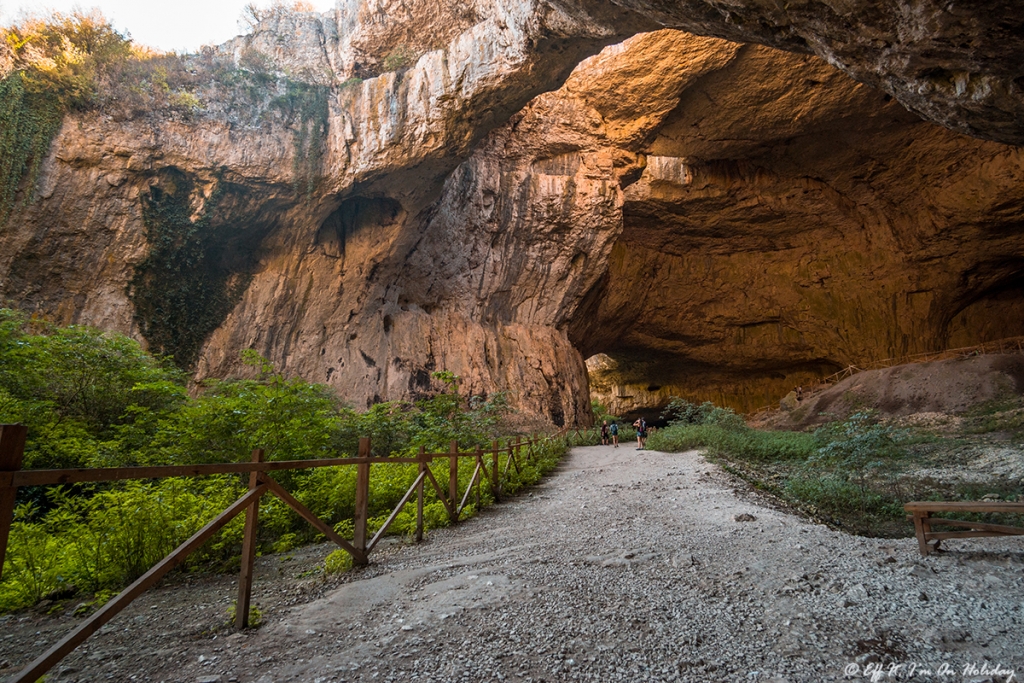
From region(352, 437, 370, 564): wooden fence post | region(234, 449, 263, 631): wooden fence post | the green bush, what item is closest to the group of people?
the green bush

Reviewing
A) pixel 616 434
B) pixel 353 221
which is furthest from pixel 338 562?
pixel 353 221

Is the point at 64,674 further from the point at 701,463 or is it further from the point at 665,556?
the point at 701,463

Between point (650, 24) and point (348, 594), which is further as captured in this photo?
point (650, 24)

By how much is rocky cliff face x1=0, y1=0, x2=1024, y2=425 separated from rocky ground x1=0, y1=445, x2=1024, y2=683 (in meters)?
9.51

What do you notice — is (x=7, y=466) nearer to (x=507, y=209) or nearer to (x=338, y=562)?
(x=338, y=562)

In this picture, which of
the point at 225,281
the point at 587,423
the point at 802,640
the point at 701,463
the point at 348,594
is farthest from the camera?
the point at 587,423

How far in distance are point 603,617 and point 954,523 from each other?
2989 millimetres

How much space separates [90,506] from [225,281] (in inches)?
527

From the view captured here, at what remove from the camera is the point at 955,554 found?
12.3 ft

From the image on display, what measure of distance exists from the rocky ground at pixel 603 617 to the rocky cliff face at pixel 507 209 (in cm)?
951

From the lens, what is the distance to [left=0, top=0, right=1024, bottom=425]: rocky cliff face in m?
13.9

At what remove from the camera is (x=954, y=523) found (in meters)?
3.73

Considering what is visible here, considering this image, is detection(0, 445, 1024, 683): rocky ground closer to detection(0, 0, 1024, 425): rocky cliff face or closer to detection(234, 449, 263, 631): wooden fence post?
detection(234, 449, 263, 631): wooden fence post

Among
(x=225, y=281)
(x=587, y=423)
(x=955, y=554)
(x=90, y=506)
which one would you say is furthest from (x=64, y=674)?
(x=587, y=423)
